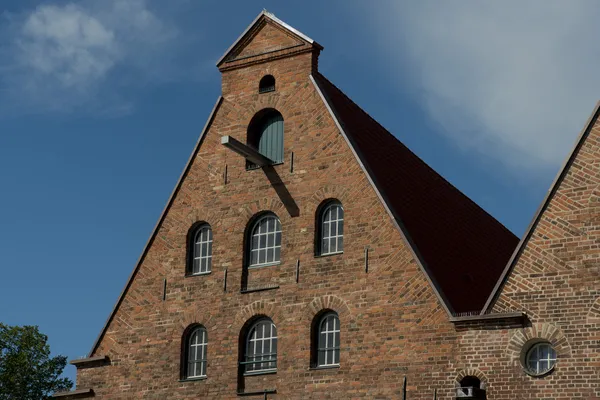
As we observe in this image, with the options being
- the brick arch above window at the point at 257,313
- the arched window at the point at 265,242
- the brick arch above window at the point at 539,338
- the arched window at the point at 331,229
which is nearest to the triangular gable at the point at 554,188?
the brick arch above window at the point at 539,338

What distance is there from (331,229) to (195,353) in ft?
17.2

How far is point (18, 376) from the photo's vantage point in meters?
56.1

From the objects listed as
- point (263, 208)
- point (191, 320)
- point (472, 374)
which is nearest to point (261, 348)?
point (191, 320)

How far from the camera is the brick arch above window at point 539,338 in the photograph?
2877 cm

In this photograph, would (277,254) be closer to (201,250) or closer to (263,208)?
(263,208)

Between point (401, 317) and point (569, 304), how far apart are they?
4.30 metres

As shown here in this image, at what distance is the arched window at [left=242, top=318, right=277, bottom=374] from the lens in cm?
3341

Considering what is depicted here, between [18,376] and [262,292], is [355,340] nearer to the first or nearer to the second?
[262,292]

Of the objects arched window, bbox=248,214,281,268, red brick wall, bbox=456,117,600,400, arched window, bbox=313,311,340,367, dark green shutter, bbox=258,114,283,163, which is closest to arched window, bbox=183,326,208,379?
arched window, bbox=248,214,281,268

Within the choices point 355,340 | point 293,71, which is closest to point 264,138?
point 293,71

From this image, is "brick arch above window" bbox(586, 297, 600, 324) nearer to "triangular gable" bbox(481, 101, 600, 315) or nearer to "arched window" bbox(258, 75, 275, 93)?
"triangular gable" bbox(481, 101, 600, 315)

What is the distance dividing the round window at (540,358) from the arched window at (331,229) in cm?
610

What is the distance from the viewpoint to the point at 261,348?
3366cm

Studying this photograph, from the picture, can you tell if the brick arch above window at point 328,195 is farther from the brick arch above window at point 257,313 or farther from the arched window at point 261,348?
the arched window at point 261,348
